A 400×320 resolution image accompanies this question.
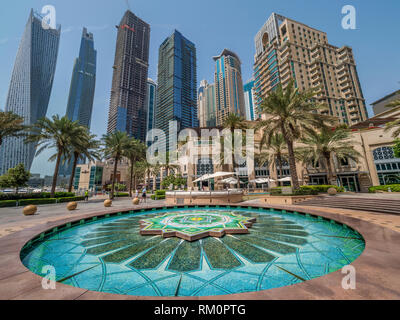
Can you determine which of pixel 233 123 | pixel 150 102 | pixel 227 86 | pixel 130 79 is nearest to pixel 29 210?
pixel 233 123

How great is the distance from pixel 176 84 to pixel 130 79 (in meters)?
45.2

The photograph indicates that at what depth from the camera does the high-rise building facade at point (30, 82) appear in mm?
102188

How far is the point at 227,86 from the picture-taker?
123875 millimetres

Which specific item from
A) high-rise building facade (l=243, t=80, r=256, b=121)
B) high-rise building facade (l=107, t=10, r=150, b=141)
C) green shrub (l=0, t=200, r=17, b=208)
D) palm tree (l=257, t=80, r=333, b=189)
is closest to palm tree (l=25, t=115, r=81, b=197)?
green shrub (l=0, t=200, r=17, b=208)

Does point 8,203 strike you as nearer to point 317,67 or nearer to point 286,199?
point 286,199

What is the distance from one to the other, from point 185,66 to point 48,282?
154m

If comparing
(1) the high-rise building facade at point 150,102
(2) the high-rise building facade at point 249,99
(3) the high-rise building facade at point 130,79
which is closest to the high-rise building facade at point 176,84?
(1) the high-rise building facade at point 150,102

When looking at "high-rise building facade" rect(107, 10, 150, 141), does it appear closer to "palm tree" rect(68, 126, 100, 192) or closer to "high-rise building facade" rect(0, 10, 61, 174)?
"high-rise building facade" rect(0, 10, 61, 174)

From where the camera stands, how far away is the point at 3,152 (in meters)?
99.6

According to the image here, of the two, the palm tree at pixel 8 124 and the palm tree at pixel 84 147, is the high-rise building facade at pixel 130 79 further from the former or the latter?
the palm tree at pixel 8 124

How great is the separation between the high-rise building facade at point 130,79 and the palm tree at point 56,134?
10832 cm

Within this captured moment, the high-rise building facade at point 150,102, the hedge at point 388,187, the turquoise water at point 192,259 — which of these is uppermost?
the high-rise building facade at point 150,102

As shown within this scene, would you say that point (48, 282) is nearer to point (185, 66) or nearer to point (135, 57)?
point (185, 66)

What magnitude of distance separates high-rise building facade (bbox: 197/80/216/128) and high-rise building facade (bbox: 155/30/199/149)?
45.4 feet
